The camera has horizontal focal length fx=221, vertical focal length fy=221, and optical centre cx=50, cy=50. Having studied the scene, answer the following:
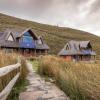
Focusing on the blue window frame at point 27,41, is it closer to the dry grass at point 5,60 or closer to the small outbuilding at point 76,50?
the small outbuilding at point 76,50

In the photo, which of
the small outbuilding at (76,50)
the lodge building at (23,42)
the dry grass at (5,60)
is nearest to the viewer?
the dry grass at (5,60)

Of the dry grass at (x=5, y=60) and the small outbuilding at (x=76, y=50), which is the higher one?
the small outbuilding at (x=76, y=50)

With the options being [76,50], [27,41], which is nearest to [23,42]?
[27,41]

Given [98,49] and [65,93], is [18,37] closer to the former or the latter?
[65,93]

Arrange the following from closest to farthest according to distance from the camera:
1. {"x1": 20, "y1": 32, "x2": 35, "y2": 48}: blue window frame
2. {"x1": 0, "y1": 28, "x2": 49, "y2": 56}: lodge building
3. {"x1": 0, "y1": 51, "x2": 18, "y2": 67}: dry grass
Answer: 1. {"x1": 0, "y1": 51, "x2": 18, "y2": 67}: dry grass
2. {"x1": 0, "y1": 28, "x2": 49, "y2": 56}: lodge building
3. {"x1": 20, "y1": 32, "x2": 35, "y2": 48}: blue window frame

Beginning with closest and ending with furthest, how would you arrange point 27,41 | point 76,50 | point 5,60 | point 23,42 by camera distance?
point 5,60
point 23,42
point 27,41
point 76,50

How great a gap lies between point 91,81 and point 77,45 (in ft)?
149

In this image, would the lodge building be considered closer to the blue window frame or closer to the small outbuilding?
the blue window frame

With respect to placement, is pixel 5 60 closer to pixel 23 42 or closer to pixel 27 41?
pixel 23 42

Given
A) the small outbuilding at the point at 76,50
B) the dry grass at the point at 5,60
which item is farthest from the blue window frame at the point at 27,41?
the dry grass at the point at 5,60

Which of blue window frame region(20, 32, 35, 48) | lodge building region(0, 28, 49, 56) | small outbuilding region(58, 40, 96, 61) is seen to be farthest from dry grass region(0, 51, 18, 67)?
small outbuilding region(58, 40, 96, 61)

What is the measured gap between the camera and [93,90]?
434cm

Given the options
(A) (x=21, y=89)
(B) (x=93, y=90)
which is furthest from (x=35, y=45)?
(B) (x=93, y=90)

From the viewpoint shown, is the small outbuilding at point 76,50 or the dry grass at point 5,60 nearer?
the dry grass at point 5,60
